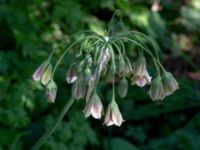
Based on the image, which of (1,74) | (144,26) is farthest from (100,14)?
(1,74)

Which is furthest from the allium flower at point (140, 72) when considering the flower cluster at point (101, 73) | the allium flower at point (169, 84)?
the allium flower at point (169, 84)

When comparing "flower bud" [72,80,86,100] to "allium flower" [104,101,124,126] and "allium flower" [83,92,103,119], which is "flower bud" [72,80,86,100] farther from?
"allium flower" [104,101,124,126]

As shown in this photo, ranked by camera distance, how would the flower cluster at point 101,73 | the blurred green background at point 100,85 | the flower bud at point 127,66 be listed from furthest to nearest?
the blurred green background at point 100,85 → the flower bud at point 127,66 → the flower cluster at point 101,73

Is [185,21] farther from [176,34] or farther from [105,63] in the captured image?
[105,63]

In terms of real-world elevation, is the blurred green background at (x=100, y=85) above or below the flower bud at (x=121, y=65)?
below

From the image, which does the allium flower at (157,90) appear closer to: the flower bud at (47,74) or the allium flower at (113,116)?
the allium flower at (113,116)

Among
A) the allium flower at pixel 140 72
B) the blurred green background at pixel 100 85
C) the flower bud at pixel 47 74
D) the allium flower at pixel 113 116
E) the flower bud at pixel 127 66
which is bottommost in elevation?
the blurred green background at pixel 100 85

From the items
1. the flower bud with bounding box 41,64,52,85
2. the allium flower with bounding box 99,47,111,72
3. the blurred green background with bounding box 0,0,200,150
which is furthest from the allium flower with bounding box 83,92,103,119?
the blurred green background with bounding box 0,0,200,150

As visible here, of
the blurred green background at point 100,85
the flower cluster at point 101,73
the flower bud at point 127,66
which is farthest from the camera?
the blurred green background at point 100,85

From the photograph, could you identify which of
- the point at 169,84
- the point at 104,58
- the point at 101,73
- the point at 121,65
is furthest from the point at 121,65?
A: the point at 169,84
